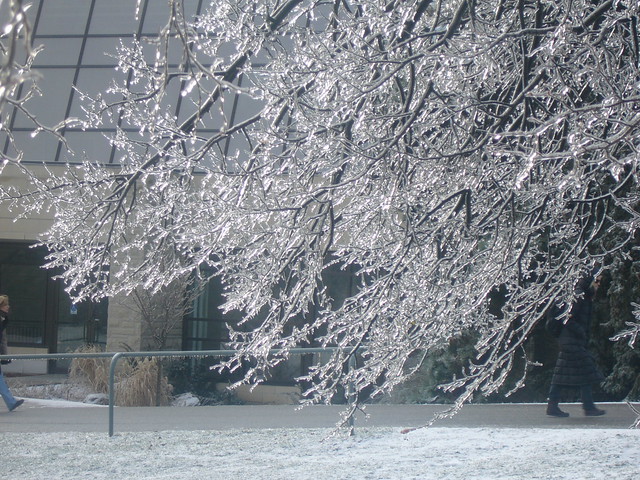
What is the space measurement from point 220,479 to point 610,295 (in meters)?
6.27

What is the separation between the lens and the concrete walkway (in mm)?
8859

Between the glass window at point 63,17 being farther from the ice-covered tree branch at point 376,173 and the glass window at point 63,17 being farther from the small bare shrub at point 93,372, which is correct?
the ice-covered tree branch at point 376,173

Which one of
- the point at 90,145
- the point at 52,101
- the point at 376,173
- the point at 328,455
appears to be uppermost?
the point at 52,101

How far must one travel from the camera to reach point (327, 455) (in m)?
7.39

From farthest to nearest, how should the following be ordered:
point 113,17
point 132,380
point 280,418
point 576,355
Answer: point 113,17 < point 132,380 < point 280,418 < point 576,355

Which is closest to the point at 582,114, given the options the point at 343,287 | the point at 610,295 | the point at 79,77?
the point at 610,295

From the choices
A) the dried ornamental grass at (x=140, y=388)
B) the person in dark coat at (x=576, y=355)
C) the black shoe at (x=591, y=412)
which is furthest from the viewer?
the dried ornamental grass at (x=140, y=388)

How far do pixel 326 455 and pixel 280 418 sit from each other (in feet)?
7.15

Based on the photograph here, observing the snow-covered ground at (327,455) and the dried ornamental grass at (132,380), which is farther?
the dried ornamental grass at (132,380)

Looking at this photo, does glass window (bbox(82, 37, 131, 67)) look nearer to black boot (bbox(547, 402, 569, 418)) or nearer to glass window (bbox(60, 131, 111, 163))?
glass window (bbox(60, 131, 111, 163))

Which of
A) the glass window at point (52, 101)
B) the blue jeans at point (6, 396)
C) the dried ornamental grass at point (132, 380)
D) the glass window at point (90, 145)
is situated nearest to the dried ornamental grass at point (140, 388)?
the dried ornamental grass at point (132, 380)

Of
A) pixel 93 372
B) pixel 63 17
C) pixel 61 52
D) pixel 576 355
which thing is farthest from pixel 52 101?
pixel 576 355

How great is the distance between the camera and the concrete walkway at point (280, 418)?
8.86m

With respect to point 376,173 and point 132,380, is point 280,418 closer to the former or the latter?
point 132,380
